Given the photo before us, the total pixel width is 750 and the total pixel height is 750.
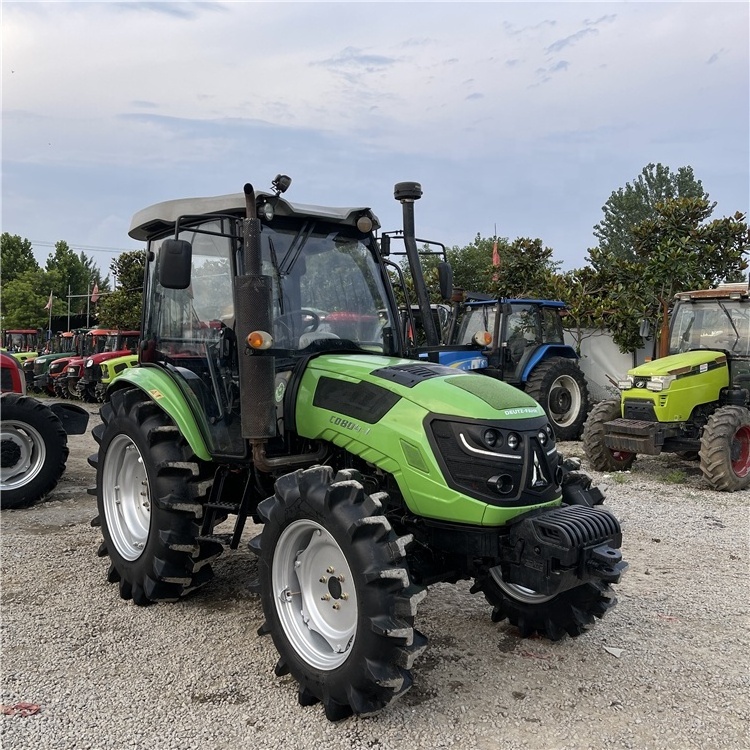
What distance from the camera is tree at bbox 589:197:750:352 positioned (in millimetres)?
13805

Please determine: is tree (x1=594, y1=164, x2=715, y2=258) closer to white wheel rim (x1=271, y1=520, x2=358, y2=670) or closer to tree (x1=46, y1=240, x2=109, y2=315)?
tree (x1=46, y1=240, x2=109, y2=315)

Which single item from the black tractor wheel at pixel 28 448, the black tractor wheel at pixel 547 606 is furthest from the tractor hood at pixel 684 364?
the black tractor wheel at pixel 28 448

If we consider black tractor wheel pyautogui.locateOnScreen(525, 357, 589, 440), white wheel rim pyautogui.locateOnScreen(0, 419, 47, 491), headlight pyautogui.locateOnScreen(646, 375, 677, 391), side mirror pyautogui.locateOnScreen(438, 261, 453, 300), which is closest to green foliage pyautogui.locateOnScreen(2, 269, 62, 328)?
black tractor wheel pyautogui.locateOnScreen(525, 357, 589, 440)

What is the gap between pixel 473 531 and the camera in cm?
332

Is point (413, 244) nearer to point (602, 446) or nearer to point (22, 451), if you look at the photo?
point (22, 451)

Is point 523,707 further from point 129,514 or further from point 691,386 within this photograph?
point 691,386

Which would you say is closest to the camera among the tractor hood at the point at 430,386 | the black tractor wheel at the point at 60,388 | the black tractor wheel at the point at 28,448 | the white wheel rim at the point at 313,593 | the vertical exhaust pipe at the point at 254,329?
the white wheel rim at the point at 313,593

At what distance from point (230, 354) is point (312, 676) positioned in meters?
1.84

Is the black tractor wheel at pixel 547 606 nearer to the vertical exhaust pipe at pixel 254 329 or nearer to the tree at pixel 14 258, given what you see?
the vertical exhaust pipe at pixel 254 329

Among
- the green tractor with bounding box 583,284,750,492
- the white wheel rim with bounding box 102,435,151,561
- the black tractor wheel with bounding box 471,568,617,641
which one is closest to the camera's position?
the black tractor wheel with bounding box 471,568,617,641

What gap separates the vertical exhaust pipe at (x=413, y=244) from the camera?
4445 mm

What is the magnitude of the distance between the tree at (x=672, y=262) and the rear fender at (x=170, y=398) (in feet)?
36.5

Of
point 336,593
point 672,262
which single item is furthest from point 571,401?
point 336,593

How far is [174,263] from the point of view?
3551mm
